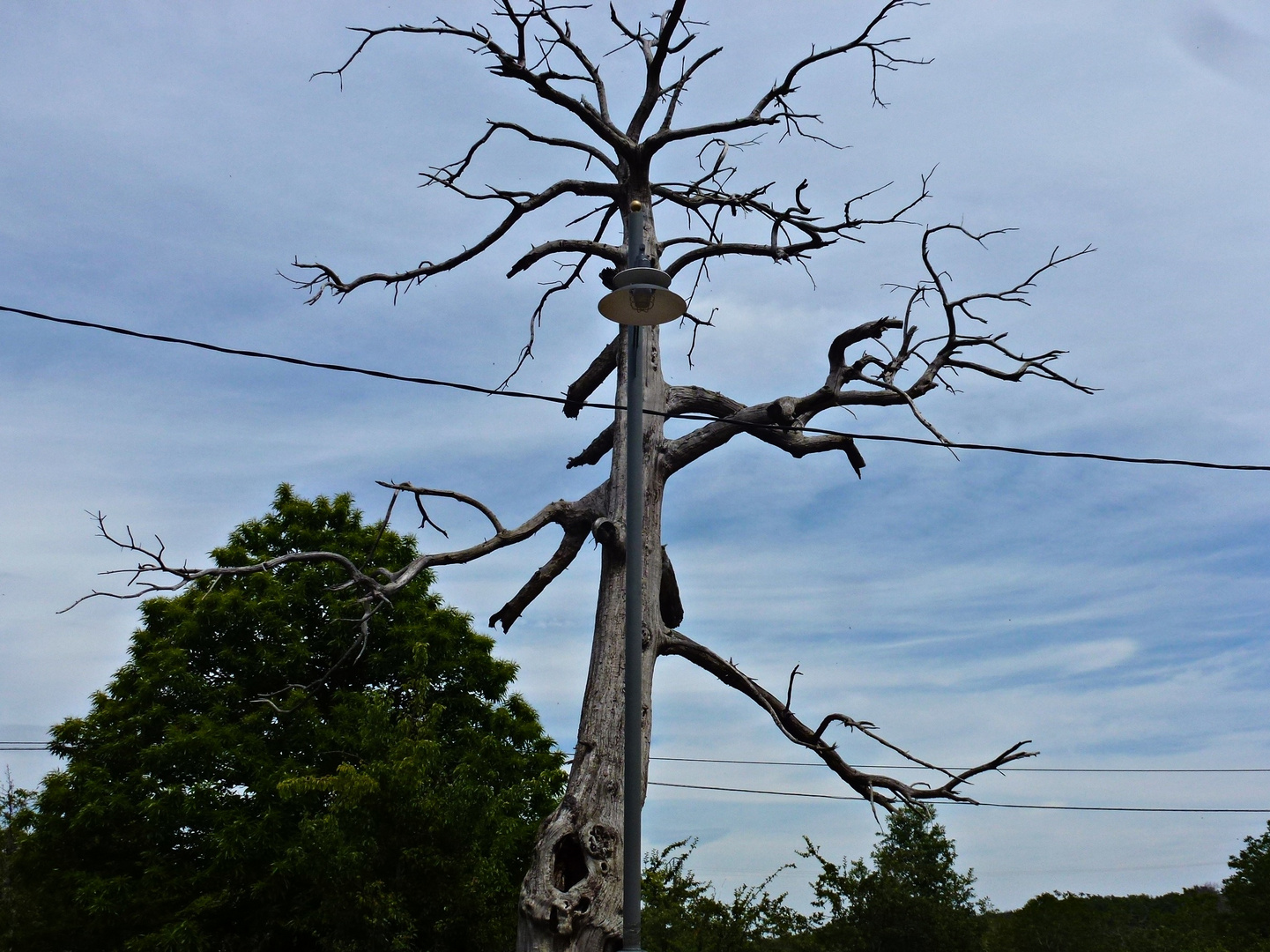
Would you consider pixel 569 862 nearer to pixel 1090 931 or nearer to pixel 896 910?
pixel 896 910

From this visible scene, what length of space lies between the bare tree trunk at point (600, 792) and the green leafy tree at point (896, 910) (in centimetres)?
1095

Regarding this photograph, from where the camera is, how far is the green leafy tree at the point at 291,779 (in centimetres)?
1222

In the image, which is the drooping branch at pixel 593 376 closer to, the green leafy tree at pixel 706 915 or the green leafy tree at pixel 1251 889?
the green leafy tree at pixel 706 915

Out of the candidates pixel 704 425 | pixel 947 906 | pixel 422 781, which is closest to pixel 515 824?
pixel 422 781

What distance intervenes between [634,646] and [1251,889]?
28.1 meters

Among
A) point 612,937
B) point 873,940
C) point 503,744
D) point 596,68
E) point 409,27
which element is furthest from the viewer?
point 873,940

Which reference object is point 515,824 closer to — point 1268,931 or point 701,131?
point 701,131

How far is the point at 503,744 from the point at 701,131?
946cm

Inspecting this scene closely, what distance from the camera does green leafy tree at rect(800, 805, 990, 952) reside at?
19.4 metres

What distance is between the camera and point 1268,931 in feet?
87.4

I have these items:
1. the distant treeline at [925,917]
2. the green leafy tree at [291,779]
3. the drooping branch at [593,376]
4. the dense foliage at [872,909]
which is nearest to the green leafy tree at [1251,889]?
the distant treeline at [925,917]

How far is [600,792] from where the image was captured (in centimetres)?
896

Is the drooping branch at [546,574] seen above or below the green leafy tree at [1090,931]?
above

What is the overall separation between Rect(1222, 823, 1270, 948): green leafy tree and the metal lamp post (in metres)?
26.4
